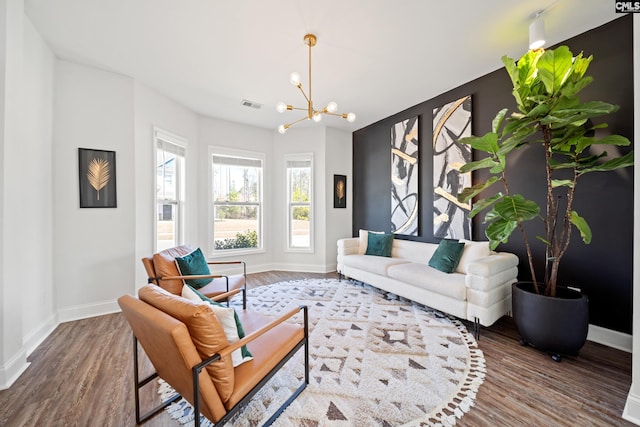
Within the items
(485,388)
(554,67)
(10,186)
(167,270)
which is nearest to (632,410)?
(485,388)

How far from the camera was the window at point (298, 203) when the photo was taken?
17.9 ft

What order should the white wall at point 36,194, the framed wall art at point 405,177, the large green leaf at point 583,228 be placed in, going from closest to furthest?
1. the large green leaf at point 583,228
2. the white wall at point 36,194
3. the framed wall art at point 405,177

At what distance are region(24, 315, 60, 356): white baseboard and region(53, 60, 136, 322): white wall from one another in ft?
0.49

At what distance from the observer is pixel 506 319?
9.95 feet

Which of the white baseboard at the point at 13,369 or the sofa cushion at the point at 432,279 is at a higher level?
the sofa cushion at the point at 432,279

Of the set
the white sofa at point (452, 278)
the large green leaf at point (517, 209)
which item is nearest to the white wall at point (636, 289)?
the large green leaf at point (517, 209)

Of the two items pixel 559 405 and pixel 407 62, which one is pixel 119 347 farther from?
pixel 407 62

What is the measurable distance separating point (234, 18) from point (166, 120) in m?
2.25

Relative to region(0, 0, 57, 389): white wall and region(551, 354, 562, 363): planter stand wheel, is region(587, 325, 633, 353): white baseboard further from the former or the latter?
region(0, 0, 57, 389): white wall

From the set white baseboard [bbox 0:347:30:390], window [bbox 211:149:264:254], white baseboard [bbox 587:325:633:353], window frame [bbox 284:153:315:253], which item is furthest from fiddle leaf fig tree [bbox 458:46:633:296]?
window [bbox 211:149:264:254]

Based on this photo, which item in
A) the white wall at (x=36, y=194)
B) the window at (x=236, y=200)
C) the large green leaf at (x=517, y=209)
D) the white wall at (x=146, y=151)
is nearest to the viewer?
the large green leaf at (x=517, y=209)

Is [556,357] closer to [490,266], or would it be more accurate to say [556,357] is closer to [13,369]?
[490,266]

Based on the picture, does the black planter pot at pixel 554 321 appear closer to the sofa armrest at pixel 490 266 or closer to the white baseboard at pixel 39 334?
the sofa armrest at pixel 490 266

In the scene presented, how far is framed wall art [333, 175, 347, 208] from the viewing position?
5.44 m
